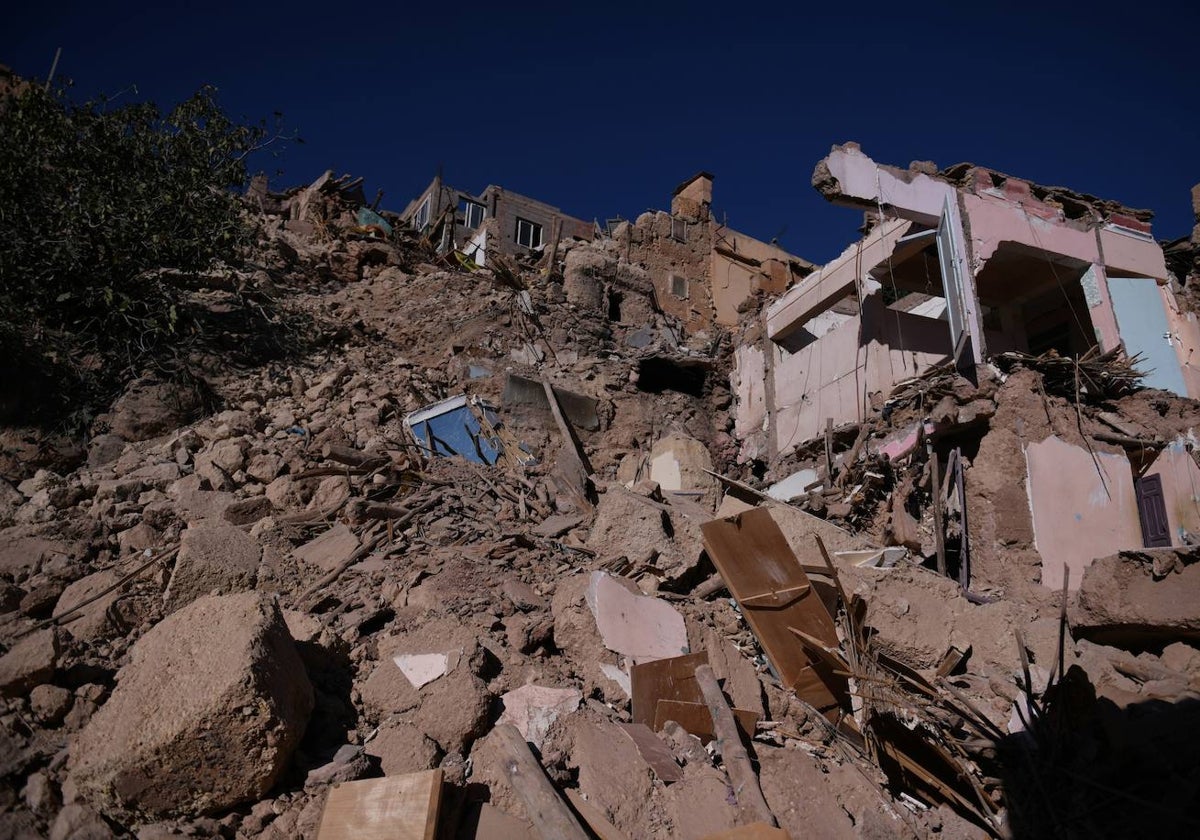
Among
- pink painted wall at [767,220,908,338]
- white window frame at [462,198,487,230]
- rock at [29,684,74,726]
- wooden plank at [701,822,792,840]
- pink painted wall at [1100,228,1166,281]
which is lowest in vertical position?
wooden plank at [701,822,792,840]

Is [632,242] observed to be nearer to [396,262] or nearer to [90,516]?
[396,262]

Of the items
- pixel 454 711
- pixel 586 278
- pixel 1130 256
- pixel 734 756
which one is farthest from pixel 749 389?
pixel 454 711

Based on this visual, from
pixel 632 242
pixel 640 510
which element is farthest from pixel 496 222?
pixel 640 510

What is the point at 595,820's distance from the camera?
3.72m

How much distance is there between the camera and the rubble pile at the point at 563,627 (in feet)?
11.5

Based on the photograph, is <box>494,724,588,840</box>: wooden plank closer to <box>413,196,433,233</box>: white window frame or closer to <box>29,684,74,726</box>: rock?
<box>29,684,74,726</box>: rock

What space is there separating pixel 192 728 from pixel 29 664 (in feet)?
3.98

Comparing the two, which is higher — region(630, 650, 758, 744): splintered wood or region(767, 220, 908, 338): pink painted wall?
region(767, 220, 908, 338): pink painted wall

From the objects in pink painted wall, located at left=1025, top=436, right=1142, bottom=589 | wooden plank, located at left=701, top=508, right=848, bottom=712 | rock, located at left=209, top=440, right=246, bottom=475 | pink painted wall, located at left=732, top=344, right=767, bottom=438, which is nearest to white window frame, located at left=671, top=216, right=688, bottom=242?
pink painted wall, located at left=732, top=344, right=767, bottom=438

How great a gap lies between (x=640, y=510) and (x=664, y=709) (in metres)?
2.53

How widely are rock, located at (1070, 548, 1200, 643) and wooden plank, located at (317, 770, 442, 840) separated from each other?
6179 millimetres

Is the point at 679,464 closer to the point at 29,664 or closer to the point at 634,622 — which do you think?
the point at 634,622

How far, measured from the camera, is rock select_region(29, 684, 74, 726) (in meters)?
3.64

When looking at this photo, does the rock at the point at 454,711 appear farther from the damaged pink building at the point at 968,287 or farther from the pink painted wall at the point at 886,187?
the pink painted wall at the point at 886,187
